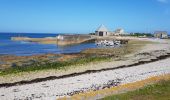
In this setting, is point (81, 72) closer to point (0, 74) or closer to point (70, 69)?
point (70, 69)

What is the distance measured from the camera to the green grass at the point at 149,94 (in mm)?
15016

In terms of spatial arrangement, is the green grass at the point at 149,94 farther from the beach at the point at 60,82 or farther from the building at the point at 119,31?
the building at the point at 119,31

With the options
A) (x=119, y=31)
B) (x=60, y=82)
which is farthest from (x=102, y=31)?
(x=60, y=82)

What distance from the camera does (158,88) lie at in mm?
17047

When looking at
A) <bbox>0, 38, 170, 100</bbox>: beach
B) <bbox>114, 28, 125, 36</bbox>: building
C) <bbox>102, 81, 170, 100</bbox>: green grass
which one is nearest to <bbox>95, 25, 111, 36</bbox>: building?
<bbox>114, 28, 125, 36</bbox>: building

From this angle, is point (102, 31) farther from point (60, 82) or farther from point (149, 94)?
point (149, 94)

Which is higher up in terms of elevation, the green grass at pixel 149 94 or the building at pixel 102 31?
the building at pixel 102 31

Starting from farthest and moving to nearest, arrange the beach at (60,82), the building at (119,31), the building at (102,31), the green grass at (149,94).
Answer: the building at (119,31), the building at (102,31), the beach at (60,82), the green grass at (149,94)

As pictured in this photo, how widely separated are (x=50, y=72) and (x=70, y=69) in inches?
94.5

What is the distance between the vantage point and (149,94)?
15.9 metres

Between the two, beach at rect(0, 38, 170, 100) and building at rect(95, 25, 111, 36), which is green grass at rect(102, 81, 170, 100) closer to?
beach at rect(0, 38, 170, 100)

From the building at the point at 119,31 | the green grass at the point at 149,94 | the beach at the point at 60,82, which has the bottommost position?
the beach at the point at 60,82

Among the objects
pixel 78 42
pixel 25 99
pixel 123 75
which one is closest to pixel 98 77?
pixel 123 75

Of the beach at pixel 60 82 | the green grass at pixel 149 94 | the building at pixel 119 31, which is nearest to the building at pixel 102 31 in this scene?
the building at pixel 119 31
